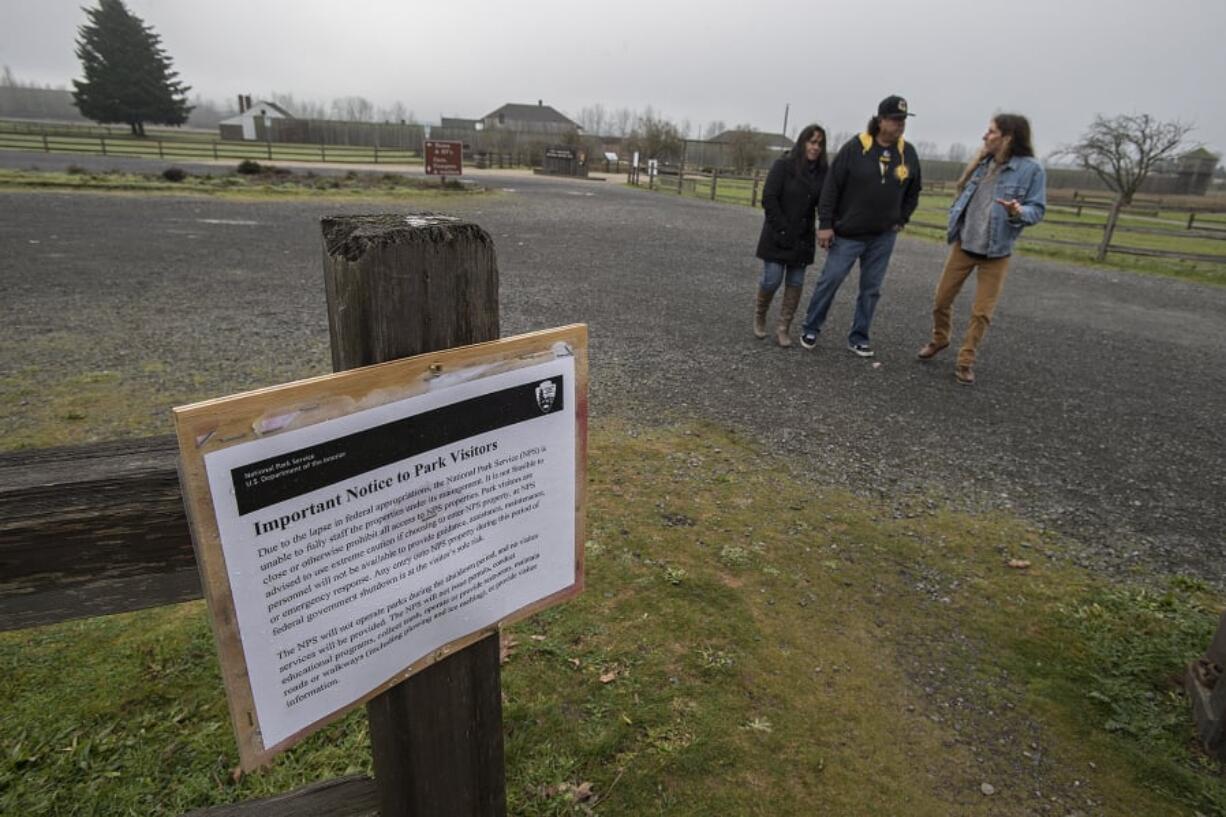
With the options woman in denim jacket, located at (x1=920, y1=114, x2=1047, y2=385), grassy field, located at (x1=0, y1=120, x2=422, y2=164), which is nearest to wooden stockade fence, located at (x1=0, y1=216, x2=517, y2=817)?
woman in denim jacket, located at (x1=920, y1=114, x2=1047, y2=385)

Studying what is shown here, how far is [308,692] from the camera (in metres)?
0.96

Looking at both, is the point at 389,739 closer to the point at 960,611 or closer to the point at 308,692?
the point at 308,692

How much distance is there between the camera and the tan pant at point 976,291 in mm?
5375

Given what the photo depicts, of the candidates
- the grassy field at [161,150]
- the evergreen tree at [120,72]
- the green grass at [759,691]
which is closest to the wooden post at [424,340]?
the green grass at [759,691]

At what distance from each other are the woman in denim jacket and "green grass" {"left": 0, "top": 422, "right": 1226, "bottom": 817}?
2.69 meters

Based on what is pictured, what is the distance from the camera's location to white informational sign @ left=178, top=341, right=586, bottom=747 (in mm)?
830

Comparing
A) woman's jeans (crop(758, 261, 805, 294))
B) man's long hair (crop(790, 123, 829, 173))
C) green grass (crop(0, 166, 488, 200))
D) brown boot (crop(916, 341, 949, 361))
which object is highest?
man's long hair (crop(790, 123, 829, 173))

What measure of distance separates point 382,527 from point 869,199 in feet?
18.2

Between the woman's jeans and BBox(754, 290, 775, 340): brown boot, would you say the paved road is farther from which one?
the woman's jeans

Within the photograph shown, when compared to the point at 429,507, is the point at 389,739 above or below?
below

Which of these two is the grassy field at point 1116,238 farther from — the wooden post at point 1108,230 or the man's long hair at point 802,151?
the man's long hair at point 802,151

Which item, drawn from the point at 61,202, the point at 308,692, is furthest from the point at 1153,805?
the point at 61,202

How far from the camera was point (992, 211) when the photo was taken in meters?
5.21

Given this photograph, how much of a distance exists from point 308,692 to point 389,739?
230mm
